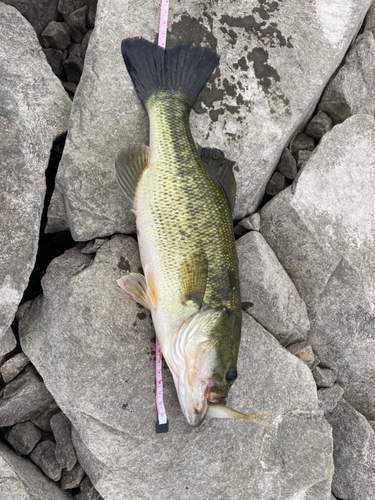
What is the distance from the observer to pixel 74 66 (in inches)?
187

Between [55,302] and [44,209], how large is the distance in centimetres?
93

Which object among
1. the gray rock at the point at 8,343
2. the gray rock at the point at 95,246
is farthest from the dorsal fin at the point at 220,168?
the gray rock at the point at 8,343

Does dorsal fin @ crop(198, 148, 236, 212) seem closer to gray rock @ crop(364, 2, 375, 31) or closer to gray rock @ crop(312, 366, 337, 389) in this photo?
gray rock @ crop(312, 366, 337, 389)

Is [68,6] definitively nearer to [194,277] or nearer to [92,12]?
[92,12]

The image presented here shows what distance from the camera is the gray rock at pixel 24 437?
410 cm

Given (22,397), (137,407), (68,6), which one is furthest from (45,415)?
(68,6)

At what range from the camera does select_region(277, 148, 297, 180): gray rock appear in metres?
4.74

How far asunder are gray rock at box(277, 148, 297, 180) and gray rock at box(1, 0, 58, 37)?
2.99m

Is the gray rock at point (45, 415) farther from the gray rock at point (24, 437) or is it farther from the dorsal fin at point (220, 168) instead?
the dorsal fin at point (220, 168)

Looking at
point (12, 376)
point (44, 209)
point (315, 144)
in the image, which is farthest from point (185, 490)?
point (315, 144)

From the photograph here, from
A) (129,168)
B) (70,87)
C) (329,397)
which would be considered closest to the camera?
(129,168)

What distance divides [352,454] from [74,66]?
5.00 meters

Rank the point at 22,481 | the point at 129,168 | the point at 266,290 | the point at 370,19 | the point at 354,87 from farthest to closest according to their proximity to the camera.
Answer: the point at 370,19 < the point at 354,87 < the point at 266,290 < the point at 22,481 < the point at 129,168

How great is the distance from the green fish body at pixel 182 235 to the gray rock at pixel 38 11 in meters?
1.55
